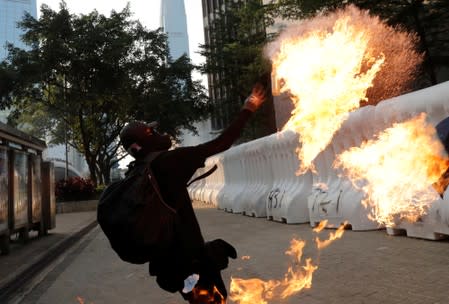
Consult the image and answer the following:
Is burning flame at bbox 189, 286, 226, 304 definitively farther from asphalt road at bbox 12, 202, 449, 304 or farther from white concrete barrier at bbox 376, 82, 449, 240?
white concrete barrier at bbox 376, 82, 449, 240

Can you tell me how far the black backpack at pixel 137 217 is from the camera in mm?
2428

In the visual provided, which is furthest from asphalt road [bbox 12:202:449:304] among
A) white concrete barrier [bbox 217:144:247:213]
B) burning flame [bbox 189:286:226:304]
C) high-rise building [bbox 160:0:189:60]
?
high-rise building [bbox 160:0:189:60]

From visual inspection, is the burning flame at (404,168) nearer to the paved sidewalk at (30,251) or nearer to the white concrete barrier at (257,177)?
the white concrete barrier at (257,177)

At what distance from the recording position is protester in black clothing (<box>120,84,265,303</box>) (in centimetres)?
262

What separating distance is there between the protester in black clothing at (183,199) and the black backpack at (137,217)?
0.07 metres

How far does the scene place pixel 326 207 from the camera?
8.22m

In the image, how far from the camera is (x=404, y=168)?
596cm

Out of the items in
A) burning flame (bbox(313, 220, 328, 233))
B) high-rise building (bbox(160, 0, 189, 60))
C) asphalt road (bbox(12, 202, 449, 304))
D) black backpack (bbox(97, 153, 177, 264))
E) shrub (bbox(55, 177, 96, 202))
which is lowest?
asphalt road (bbox(12, 202, 449, 304))

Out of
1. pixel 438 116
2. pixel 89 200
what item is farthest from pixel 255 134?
pixel 438 116

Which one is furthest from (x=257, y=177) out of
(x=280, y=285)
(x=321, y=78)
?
(x=280, y=285)

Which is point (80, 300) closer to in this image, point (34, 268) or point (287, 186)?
point (34, 268)

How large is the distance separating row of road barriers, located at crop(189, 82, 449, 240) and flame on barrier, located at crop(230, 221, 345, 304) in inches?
40.3

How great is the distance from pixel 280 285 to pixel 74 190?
19.4 m

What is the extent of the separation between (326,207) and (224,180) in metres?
8.22
